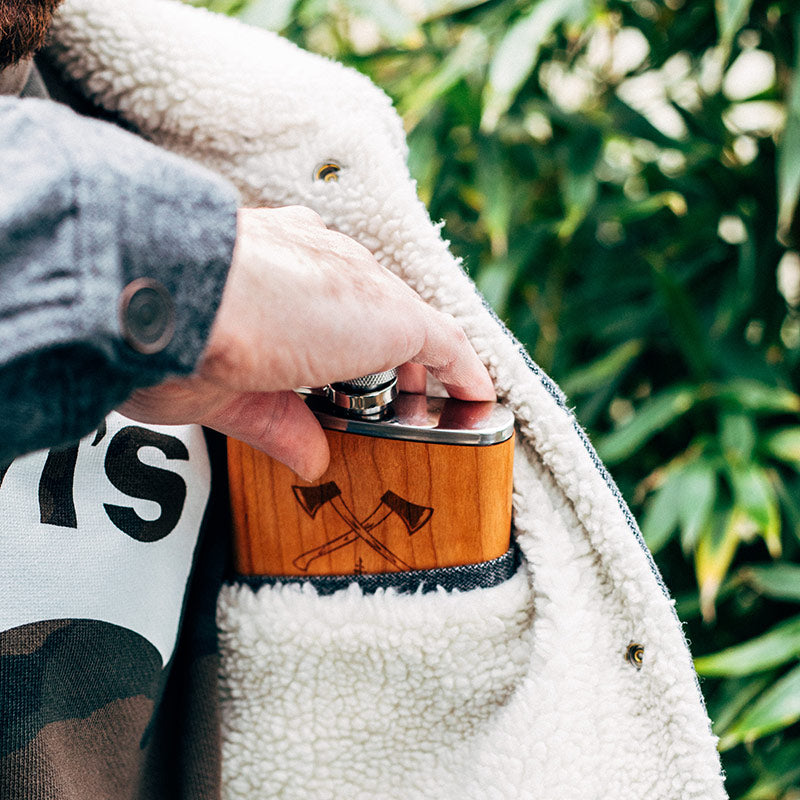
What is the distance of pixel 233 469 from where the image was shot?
330mm

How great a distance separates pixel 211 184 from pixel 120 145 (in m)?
0.03

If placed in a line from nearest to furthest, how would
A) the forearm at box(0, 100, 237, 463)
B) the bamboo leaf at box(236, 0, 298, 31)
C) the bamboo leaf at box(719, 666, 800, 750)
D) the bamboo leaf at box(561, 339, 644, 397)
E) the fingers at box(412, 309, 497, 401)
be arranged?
the forearm at box(0, 100, 237, 463)
the fingers at box(412, 309, 497, 401)
the bamboo leaf at box(719, 666, 800, 750)
the bamboo leaf at box(236, 0, 298, 31)
the bamboo leaf at box(561, 339, 644, 397)

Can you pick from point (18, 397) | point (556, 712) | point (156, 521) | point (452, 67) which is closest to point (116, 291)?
point (18, 397)

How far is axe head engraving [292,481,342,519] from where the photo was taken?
1.04 ft

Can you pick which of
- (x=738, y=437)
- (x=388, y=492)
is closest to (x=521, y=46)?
(x=738, y=437)

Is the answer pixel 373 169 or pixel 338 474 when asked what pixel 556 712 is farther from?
pixel 373 169

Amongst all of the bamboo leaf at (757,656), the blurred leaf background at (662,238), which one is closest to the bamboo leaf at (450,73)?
the blurred leaf background at (662,238)

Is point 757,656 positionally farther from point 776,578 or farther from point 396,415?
point 396,415

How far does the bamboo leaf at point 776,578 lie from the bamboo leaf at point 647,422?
0.19 m

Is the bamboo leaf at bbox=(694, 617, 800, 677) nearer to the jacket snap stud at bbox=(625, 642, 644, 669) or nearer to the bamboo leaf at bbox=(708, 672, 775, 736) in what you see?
the bamboo leaf at bbox=(708, 672, 775, 736)

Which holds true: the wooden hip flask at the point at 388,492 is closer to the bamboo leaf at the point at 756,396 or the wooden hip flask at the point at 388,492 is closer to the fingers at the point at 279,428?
the fingers at the point at 279,428

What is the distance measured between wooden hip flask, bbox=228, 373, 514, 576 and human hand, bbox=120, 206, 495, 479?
17mm

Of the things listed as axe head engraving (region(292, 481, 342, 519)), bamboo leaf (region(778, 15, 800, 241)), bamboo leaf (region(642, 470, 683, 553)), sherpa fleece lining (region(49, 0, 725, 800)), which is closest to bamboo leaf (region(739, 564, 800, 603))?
bamboo leaf (region(642, 470, 683, 553))

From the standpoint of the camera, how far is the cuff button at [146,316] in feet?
0.64
